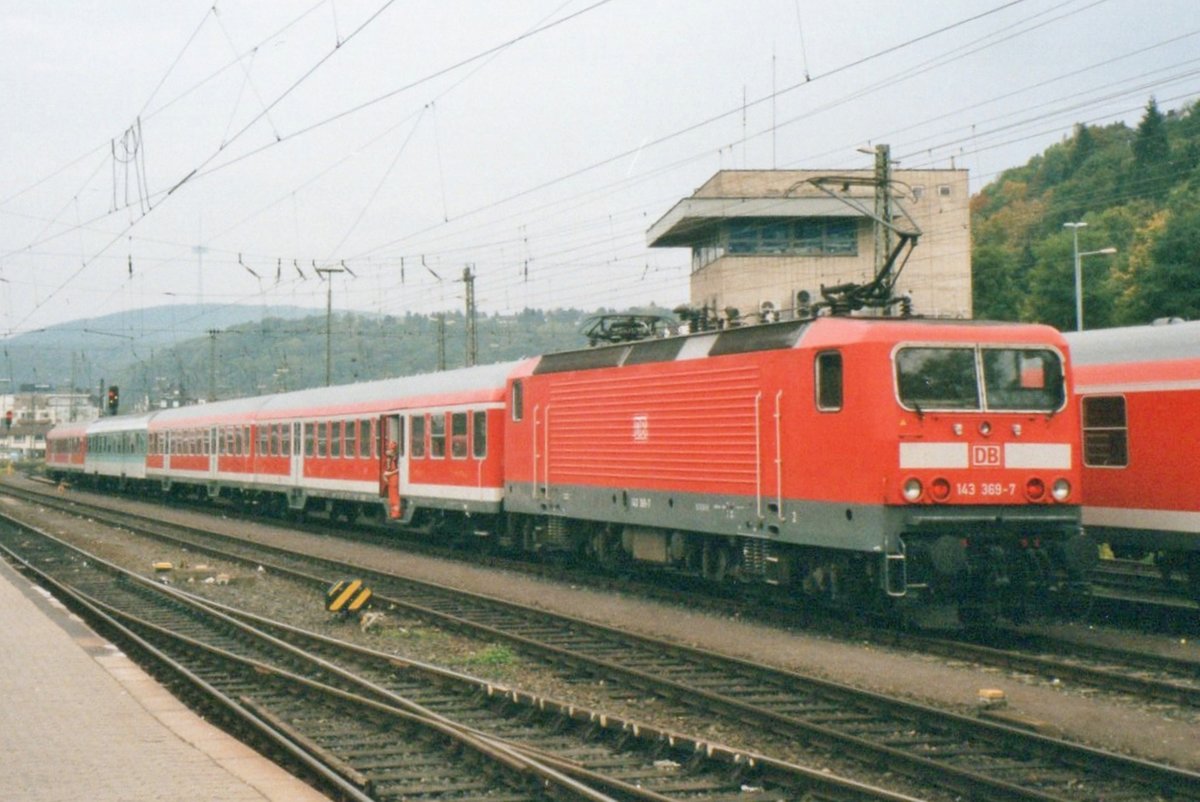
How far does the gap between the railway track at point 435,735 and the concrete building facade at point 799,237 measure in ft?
121

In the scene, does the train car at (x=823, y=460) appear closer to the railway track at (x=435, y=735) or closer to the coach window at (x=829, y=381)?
the coach window at (x=829, y=381)

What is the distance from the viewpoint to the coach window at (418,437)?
91.6 ft

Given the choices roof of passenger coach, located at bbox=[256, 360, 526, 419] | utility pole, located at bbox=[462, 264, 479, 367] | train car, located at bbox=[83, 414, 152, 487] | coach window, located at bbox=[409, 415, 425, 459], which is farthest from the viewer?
train car, located at bbox=[83, 414, 152, 487]

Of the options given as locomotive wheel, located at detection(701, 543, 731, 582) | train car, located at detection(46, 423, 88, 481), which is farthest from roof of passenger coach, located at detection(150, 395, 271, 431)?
locomotive wheel, located at detection(701, 543, 731, 582)

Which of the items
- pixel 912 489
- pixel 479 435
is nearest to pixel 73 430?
pixel 479 435

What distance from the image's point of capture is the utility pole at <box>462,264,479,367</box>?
4109cm

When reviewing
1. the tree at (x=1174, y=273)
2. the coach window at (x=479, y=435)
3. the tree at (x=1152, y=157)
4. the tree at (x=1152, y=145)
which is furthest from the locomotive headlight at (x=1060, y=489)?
the tree at (x=1152, y=145)

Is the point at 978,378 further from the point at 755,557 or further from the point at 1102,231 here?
the point at 1102,231

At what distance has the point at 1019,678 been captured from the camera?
494 inches

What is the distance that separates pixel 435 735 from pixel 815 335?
6805 mm

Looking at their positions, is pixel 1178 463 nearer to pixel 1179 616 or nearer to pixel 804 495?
pixel 1179 616

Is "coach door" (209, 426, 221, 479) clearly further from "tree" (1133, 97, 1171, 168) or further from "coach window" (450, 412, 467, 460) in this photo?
"tree" (1133, 97, 1171, 168)

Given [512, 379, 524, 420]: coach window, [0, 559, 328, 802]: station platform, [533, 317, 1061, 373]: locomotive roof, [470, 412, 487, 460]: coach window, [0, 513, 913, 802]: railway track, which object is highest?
[533, 317, 1061, 373]: locomotive roof

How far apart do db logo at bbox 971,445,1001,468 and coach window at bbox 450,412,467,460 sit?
42.3 ft
